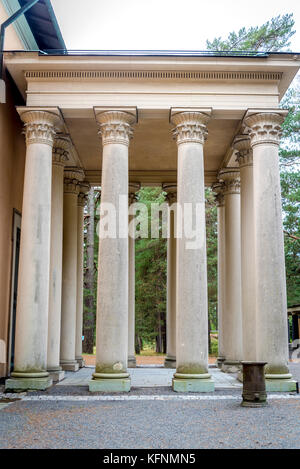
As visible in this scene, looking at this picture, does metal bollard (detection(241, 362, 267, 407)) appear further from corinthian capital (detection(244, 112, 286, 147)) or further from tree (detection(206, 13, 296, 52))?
tree (detection(206, 13, 296, 52))

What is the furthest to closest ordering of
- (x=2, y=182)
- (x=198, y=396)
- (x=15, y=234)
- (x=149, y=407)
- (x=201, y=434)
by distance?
1. (x=15, y=234)
2. (x=2, y=182)
3. (x=198, y=396)
4. (x=149, y=407)
5. (x=201, y=434)

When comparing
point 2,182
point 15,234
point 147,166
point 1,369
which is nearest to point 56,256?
point 15,234

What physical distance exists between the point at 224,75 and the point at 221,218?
13.1 metres

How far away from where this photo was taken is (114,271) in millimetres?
24469

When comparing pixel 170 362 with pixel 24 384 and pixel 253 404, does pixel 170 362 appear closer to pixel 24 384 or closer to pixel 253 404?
pixel 24 384

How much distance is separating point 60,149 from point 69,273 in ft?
28.8

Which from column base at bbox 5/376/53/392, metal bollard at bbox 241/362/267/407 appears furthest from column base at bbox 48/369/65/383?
metal bollard at bbox 241/362/267/407

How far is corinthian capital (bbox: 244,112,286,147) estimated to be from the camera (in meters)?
25.8

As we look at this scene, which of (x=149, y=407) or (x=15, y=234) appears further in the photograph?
(x=15, y=234)

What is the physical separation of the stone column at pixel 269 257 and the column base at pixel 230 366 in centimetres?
822

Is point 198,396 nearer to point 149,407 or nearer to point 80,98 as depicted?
point 149,407

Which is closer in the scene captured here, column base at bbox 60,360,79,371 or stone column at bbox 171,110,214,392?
stone column at bbox 171,110,214,392

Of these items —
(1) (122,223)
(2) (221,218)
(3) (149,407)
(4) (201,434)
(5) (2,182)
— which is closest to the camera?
(4) (201,434)

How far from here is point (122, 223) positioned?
2491cm
